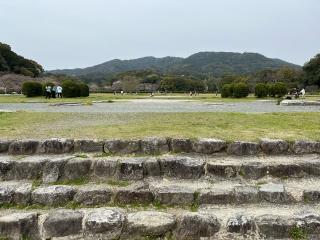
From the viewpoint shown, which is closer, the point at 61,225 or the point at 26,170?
the point at 61,225

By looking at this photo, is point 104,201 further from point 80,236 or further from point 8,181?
point 8,181

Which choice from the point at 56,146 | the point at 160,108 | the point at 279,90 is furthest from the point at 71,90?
the point at 56,146

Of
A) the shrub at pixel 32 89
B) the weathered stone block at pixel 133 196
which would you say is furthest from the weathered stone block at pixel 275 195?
the shrub at pixel 32 89

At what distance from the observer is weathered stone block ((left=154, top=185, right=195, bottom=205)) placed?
4473mm

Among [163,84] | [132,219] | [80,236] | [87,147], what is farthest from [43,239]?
[163,84]

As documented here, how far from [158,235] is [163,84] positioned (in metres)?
66.6

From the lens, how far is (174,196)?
177 inches

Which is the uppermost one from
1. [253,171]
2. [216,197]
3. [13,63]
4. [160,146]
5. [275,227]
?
[13,63]

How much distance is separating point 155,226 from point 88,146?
213cm

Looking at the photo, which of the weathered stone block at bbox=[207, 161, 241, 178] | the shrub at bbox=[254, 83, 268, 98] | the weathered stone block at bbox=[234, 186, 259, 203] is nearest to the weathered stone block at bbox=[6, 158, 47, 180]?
the weathered stone block at bbox=[207, 161, 241, 178]

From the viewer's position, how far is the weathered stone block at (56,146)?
18.5 feet

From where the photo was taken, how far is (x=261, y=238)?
3.98 meters

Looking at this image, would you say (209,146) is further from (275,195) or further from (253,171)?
(275,195)

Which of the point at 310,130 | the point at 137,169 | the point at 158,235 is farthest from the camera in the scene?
the point at 310,130
